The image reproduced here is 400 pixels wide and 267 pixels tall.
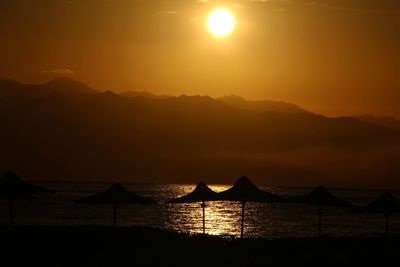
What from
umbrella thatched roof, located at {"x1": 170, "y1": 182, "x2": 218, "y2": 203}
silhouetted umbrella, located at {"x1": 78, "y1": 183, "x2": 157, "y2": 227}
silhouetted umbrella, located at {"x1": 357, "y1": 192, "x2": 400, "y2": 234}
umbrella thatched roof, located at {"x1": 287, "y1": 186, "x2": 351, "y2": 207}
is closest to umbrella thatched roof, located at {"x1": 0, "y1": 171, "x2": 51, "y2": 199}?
silhouetted umbrella, located at {"x1": 78, "y1": 183, "x2": 157, "y2": 227}

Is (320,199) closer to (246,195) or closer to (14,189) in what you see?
(246,195)

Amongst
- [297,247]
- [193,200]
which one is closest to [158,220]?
[193,200]

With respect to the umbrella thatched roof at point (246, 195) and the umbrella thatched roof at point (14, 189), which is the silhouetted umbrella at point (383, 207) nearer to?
the umbrella thatched roof at point (246, 195)

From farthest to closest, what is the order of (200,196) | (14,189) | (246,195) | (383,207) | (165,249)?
(383,207), (200,196), (14,189), (246,195), (165,249)

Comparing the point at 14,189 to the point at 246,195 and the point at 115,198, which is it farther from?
the point at 246,195

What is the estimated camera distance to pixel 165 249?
2731cm

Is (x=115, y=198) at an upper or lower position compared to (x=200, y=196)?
lower

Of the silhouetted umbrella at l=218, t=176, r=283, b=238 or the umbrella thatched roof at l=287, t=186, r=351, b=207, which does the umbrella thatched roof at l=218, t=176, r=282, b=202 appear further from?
the umbrella thatched roof at l=287, t=186, r=351, b=207

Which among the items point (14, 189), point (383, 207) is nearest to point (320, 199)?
point (383, 207)

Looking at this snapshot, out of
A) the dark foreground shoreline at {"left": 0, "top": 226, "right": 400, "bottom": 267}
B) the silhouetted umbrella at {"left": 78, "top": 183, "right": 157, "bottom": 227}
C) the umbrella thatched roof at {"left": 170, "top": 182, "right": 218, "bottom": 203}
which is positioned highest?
the umbrella thatched roof at {"left": 170, "top": 182, "right": 218, "bottom": 203}

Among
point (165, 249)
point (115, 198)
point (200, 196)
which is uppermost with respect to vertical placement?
point (200, 196)

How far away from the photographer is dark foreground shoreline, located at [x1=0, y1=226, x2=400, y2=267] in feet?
81.3

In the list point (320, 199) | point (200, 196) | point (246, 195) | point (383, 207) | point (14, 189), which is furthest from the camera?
point (383, 207)

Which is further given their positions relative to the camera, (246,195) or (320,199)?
(320,199)
